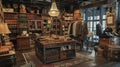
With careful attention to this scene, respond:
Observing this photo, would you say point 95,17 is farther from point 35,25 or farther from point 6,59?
point 6,59

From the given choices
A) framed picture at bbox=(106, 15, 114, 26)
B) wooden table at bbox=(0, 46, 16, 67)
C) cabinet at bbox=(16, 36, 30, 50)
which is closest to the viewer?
wooden table at bbox=(0, 46, 16, 67)

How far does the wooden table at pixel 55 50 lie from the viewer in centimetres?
411

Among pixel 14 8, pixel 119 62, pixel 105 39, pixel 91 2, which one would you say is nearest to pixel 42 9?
pixel 14 8

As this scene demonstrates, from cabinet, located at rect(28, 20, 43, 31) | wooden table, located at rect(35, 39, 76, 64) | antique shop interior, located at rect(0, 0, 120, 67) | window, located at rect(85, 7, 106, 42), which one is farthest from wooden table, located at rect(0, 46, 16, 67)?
window, located at rect(85, 7, 106, 42)

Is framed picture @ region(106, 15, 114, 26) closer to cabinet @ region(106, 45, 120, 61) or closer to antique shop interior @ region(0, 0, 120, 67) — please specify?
antique shop interior @ region(0, 0, 120, 67)

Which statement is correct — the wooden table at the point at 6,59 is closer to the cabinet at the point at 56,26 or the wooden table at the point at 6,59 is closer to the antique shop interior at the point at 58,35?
the antique shop interior at the point at 58,35

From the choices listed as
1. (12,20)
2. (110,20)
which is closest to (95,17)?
(110,20)

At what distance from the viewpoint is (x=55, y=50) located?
4.32 meters

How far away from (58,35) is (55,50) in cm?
200

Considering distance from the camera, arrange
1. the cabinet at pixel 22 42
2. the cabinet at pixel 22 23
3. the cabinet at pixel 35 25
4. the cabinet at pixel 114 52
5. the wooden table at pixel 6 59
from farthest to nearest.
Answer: the cabinet at pixel 35 25 → the cabinet at pixel 22 23 → the cabinet at pixel 22 42 → the cabinet at pixel 114 52 → the wooden table at pixel 6 59

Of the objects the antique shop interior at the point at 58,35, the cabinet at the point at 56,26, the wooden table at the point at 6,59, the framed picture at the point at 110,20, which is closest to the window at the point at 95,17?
the antique shop interior at the point at 58,35

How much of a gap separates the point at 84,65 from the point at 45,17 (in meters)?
4.29

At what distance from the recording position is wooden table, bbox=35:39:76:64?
411 cm

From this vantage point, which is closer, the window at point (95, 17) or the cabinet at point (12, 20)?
the cabinet at point (12, 20)
